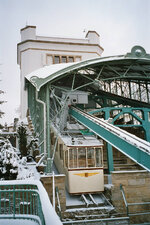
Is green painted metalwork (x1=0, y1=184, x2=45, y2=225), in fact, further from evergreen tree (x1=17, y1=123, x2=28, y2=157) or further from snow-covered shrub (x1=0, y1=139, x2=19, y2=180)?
evergreen tree (x1=17, y1=123, x2=28, y2=157)

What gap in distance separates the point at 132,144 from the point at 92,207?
5.42 metres

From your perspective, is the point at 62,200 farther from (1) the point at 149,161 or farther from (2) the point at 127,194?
(1) the point at 149,161

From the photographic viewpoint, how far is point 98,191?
554 inches

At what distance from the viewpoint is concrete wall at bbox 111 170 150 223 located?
45.9 feet

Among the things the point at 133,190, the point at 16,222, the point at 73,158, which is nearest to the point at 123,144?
the point at 73,158

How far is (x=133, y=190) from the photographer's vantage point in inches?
574

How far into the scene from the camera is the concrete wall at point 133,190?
45.9ft

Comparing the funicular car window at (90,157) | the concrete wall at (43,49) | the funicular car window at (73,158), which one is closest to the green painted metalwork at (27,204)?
the funicular car window at (73,158)

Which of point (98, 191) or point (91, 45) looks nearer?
point (98, 191)

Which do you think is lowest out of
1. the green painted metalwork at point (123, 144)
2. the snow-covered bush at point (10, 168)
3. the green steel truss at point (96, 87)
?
the snow-covered bush at point (10, 168)

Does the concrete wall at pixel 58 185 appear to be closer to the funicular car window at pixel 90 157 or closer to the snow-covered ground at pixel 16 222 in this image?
the funicular car window at pixel 90 157

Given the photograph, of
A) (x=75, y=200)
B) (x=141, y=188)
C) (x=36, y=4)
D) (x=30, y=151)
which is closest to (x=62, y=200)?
(x=75, y=200)

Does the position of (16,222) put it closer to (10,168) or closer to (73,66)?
(10,168)

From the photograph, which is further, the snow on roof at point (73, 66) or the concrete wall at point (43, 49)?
the concrete wall at point (43, 49)
